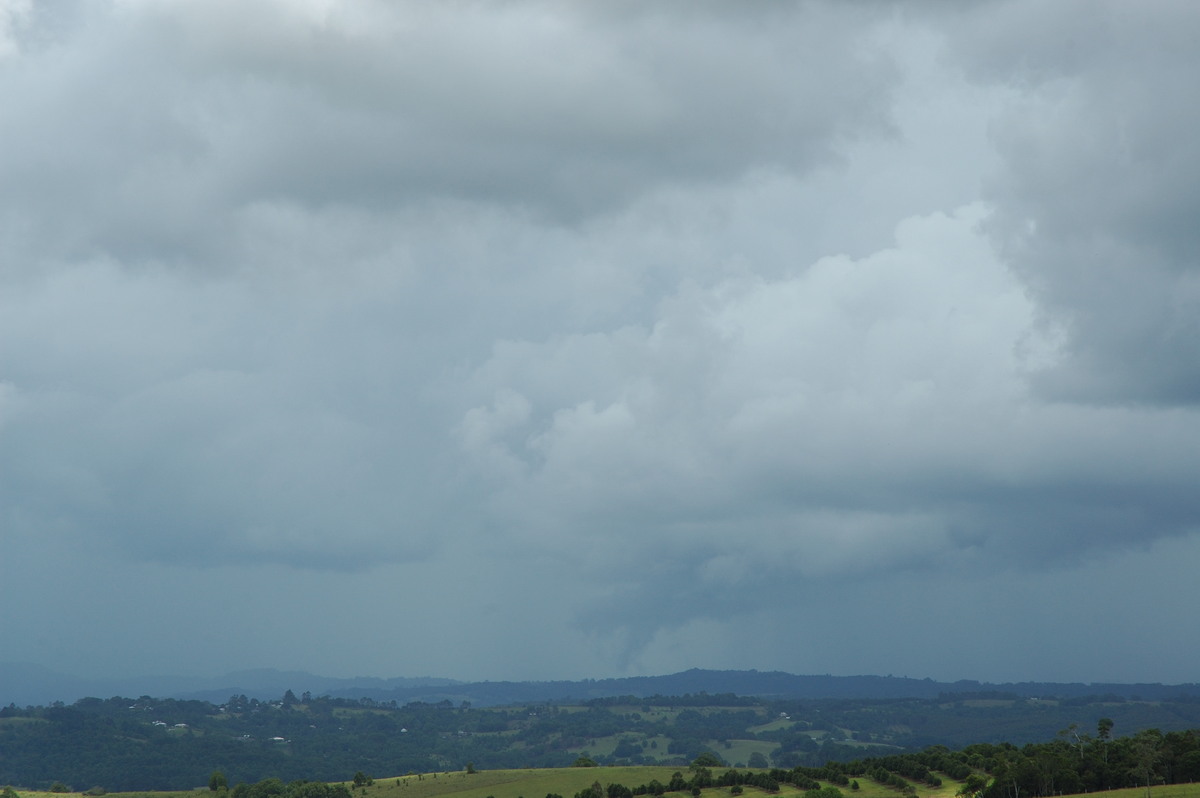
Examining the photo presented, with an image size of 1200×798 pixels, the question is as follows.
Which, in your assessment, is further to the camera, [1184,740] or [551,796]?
[551,796]

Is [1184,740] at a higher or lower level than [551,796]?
higher

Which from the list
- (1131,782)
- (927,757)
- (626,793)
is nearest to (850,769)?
(927,757)

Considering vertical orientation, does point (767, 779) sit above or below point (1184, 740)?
below

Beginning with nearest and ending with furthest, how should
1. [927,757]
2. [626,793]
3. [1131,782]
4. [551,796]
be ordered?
1. [1131,782]
2. [927,757]
3. [626,793]
4. [551,796]

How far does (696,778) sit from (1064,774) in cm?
6787

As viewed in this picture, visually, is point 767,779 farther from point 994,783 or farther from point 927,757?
point 994,783

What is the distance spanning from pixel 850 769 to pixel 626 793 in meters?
37.7

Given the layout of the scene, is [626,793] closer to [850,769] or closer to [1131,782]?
[850,769]

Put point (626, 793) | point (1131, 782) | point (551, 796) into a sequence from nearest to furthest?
point (1131, 782), point (626, 793), point (551, 796)

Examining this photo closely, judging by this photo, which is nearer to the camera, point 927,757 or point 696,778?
point 927,757

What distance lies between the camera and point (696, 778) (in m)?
182

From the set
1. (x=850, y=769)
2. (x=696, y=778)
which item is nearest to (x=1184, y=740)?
(x=850, y=769)

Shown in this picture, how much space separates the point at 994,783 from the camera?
134 metres

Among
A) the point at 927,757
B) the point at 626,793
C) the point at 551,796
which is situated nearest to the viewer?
the point at 927,757
